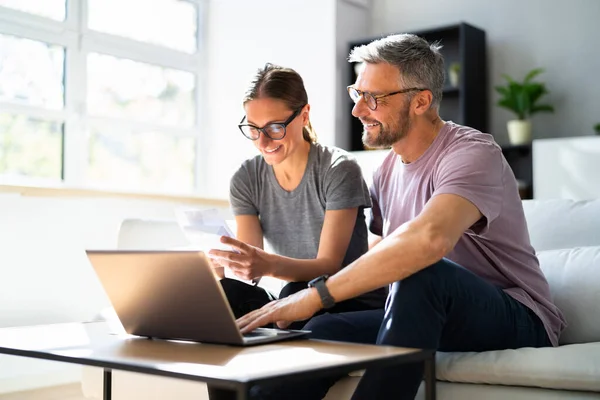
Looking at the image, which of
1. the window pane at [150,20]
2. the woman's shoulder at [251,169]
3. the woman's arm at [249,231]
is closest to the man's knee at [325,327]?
the woman's arm at [249,231]

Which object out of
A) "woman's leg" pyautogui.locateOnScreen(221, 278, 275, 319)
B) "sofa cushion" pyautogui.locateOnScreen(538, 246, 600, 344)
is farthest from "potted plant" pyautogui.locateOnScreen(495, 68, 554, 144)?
"woman's leg" pyautogui.locateOnScreen(221, 278, 275, 319)

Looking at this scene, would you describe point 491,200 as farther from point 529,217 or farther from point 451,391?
point 529,217

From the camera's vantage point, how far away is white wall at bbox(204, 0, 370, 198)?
5.29 metres

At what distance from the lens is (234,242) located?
5.97ft

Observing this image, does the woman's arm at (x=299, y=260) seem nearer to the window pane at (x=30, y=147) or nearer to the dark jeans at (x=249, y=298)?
the dark jeans at (x=249, y=298)

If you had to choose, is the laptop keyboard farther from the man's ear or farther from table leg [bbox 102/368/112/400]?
the man's ear

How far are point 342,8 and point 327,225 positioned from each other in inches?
139

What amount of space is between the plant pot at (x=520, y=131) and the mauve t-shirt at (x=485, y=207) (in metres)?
2.87

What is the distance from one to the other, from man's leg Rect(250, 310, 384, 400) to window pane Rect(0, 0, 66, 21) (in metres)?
3.43

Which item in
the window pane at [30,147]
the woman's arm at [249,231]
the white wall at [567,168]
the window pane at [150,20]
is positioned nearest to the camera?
the woman's arm at [249,231]

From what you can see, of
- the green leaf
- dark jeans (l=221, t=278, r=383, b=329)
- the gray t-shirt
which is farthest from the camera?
the green leaf

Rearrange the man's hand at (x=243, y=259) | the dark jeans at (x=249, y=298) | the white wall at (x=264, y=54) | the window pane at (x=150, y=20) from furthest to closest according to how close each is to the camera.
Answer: the white wall at (x=264, y=54) → the window pane at (x=150, y=20) → the dark jeans at (x=249, y=298) → the man's hand at (x=243, y=259)

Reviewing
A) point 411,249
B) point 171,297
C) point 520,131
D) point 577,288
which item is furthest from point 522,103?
point 171,297

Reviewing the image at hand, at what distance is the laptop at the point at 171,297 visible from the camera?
139 cm
